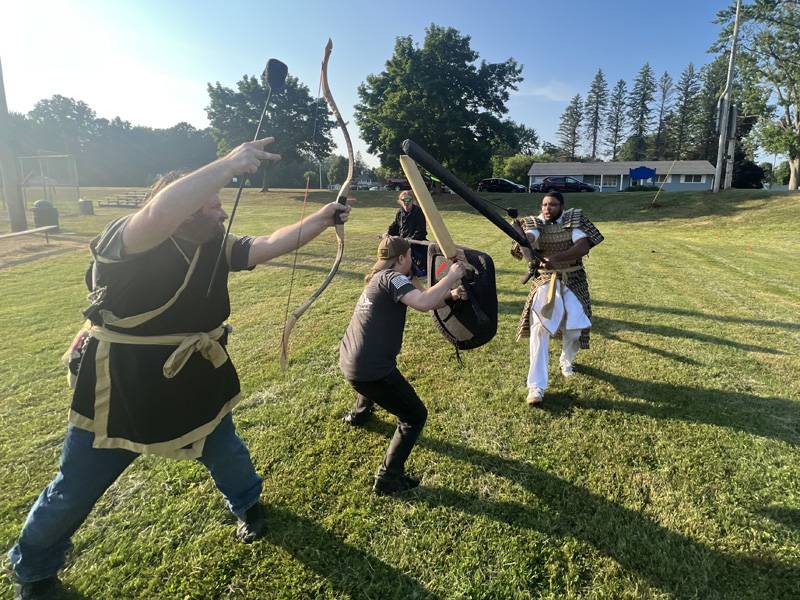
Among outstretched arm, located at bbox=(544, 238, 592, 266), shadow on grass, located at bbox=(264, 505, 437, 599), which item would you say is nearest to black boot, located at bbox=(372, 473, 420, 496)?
shadow on grass, located at bbox=(264, 505, 437, 599)

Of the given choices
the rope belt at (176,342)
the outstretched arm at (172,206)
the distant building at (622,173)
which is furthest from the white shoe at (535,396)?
the distant building at (622,173)

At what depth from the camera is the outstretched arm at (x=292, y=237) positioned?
7.61 ft

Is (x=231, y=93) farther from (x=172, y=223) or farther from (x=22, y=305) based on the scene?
(x=172, y=223)

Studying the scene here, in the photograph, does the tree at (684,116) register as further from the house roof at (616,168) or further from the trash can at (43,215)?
the trash can at (43,215)

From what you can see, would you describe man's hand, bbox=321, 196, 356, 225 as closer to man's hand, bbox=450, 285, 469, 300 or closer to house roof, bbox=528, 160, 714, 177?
man's hand, bbox=450, 285, 469, 300

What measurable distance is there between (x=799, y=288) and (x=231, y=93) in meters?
43.9

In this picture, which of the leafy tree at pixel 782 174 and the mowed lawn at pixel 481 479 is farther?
the leafy tree at pixel 782 174

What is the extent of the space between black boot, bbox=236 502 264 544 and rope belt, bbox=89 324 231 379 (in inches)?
40.3

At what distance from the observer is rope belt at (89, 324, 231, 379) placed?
2041mm

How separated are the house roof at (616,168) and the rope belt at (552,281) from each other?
51.4m

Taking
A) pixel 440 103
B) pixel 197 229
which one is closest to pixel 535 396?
pixel 197 229

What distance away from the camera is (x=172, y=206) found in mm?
1672

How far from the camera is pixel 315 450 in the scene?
11.7ft

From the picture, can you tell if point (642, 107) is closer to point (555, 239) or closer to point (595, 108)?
point (595, 108)
